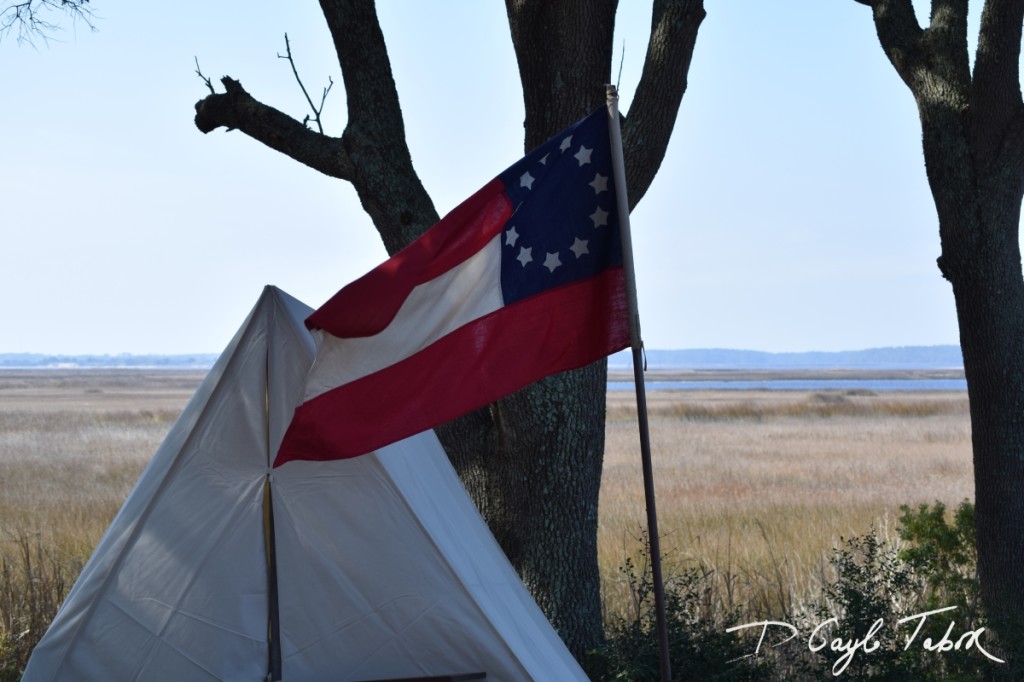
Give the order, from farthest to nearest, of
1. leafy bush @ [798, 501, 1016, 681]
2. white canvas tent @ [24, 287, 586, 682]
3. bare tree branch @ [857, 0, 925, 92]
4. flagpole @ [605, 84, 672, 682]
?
1. bare tree branch @ [857, 0, 925, 92]
2. leafy bush @ [798, 501, 1016, 681]
3. white canvas tent @ [24, 287, 586, 682]
4. flagpole @ [605, 84, 672, 682]

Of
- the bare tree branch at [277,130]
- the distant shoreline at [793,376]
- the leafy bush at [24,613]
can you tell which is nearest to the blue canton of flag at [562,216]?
the bare tree branch at [277,130]

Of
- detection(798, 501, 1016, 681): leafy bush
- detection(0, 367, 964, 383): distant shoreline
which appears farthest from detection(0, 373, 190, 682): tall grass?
detection(0, 367, 964, 383): distant shoreline

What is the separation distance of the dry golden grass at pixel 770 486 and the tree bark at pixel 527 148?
1101 millimetres

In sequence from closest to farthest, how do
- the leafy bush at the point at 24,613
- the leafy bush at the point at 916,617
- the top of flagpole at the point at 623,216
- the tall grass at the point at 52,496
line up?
the top of flagpole at the point at 623,216
the leafy bush at the point at 916,617
the leafy bush at the point at 24,613
the tall grass at the point at 52,496

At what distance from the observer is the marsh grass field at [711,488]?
9305mm

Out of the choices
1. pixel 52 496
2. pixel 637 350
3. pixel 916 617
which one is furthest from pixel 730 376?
pixel 637 350

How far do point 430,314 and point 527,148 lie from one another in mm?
2748

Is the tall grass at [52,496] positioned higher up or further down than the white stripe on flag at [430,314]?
further down

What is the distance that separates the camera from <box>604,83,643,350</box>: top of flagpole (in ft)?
13.5

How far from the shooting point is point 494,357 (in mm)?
4336

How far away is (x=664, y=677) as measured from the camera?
412 centimetres

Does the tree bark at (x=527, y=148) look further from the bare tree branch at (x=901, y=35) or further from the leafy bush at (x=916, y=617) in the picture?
the bare tree branch at (x=901, y=35)

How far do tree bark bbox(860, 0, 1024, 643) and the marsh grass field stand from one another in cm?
156

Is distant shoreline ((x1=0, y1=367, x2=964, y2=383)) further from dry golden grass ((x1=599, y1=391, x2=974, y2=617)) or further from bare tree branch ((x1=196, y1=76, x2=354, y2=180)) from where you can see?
bare tree branch ((x1=196, y1=76, x2=354, y2=180))
